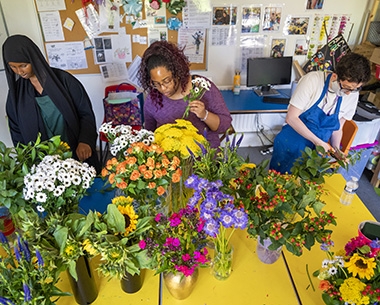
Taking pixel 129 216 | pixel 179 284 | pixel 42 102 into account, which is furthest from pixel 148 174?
pixel 42 102

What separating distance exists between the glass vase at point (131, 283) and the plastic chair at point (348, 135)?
5.51 ft

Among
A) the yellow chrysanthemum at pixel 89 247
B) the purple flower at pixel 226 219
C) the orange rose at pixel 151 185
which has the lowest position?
the yellow chrysanthemum at pixel 89 247

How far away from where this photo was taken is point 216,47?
318 centimetres

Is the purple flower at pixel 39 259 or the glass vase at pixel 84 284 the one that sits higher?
the purple flower at pixel 39 259

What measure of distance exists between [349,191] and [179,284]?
0.95m

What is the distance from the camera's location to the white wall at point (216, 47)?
283cm

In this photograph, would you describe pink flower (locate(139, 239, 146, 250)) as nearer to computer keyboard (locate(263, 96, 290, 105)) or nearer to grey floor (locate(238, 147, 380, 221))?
grey floor (locate(238, 147, 380, 221))

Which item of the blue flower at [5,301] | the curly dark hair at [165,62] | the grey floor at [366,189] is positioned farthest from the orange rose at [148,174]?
the grey floor at [366,189]

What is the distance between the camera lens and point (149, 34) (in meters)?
3.04

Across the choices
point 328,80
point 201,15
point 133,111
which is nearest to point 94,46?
point 133,111

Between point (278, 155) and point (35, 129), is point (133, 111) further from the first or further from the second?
point (278, 155)

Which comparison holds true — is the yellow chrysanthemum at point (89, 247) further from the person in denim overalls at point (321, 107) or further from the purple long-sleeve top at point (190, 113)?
the person in denim overalls at point (321, 107)

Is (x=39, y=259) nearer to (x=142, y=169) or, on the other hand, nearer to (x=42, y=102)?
(x=142, y=169)

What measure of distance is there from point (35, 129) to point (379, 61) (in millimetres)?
2982
